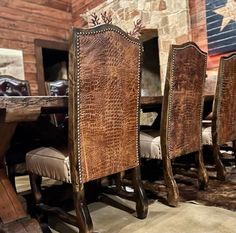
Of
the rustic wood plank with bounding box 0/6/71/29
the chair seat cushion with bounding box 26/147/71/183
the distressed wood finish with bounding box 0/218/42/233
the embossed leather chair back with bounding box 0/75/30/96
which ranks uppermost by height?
the rustic wood plank with bounding box 0/6/71/29

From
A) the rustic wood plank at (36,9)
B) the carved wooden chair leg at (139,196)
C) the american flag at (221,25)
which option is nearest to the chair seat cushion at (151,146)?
the carved wooden chair leg at (139,196)

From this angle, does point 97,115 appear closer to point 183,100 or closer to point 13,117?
point 13,117

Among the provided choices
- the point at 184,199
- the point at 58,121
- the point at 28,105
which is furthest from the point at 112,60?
the point at 58,121

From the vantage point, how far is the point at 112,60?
139cm

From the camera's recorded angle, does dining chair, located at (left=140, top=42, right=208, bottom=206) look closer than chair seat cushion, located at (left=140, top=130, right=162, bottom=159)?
Yes

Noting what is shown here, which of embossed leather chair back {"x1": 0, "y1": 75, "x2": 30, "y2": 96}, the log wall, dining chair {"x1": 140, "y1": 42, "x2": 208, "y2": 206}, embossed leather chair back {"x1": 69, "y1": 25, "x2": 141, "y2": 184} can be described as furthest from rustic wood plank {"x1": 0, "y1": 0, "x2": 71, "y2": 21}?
embossed leather chair back {"x1": 69, "y1": 25, "x2": 141, "y2": 184}

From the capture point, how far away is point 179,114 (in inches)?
72.9

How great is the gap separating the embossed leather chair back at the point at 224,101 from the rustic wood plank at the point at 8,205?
155 centimetres

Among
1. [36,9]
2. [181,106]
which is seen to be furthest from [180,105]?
[36,9]

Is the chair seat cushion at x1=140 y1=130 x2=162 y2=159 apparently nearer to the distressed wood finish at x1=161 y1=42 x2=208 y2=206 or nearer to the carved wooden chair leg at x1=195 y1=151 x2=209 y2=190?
the distressed wood finish at x1=161 y1=42 x2=208 y2=206

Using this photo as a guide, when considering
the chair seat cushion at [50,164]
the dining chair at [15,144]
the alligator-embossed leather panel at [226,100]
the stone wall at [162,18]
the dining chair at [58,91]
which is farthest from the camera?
the stone wall at [162,18]

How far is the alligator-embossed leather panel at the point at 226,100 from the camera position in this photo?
2.20 meters

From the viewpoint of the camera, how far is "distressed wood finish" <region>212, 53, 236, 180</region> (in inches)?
86.7

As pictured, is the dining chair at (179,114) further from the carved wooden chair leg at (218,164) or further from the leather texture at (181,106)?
the carved wooden chair leg at (218,164)
